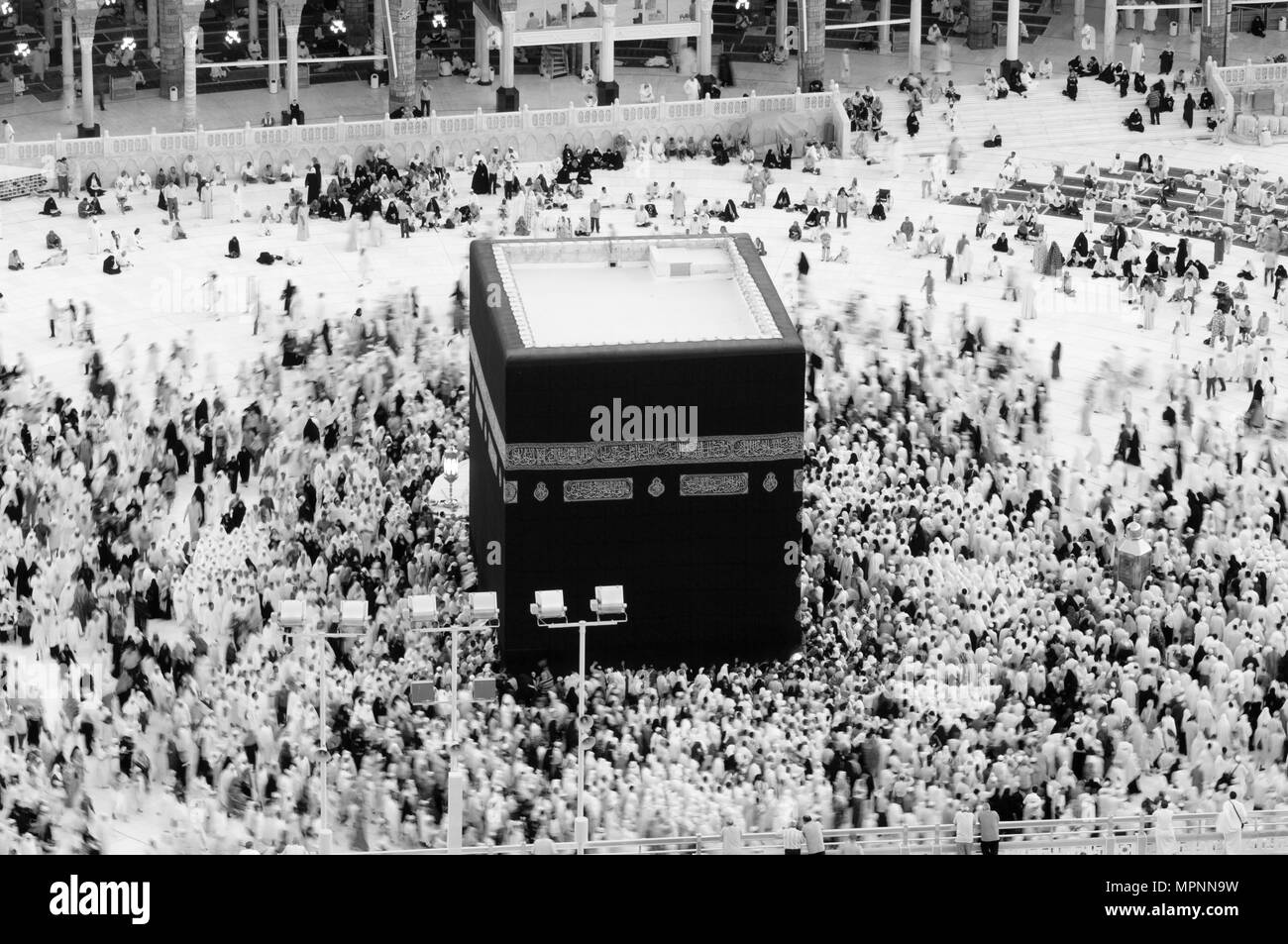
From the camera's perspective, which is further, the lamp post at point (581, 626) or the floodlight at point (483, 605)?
the floodlight at point (483, 605)

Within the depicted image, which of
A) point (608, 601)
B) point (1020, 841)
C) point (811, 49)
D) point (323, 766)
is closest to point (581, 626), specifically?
point (608, 601)

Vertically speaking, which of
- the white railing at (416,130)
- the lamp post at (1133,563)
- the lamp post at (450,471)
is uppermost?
the white railing at (416,130)

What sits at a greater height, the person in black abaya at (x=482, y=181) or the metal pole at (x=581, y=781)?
the person in black abaya at (x=482, y=181)

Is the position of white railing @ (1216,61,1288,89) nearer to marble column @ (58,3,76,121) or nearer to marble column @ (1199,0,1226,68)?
marble column @ (1199,0,1226,68)

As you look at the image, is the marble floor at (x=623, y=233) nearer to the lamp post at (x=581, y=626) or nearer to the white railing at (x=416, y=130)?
the white railing at (x=416, y=130)

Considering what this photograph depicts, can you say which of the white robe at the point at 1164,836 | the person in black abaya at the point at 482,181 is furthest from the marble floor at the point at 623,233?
the white robe at the point at 1164,836

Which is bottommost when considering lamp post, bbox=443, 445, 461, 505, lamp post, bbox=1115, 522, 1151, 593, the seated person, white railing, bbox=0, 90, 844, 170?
lamp post, bbox=1115, 522, 1151, 593

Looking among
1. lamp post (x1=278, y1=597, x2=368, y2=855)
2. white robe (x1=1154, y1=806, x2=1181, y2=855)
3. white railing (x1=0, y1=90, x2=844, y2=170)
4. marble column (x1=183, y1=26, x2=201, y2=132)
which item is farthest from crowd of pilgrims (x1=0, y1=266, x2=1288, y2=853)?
marble column (x1=183, y1=26, x2=201, y2=132)
